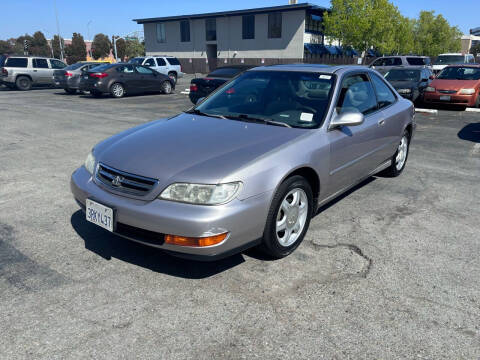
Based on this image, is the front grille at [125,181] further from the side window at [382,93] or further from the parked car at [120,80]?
the parked car at [120,80]

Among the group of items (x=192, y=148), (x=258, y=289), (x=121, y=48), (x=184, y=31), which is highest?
(x=184, y=31)

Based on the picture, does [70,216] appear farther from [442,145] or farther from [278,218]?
[442,145]

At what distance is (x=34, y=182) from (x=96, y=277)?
9.63ft

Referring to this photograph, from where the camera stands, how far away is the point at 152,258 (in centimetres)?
345

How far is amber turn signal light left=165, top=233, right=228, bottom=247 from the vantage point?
9.16ft

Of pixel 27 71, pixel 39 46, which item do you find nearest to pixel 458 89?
pixel 27 71

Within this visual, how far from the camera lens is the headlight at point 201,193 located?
2822 mm

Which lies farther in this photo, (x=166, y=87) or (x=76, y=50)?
(x=76, y=50)

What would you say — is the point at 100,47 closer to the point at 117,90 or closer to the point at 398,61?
the point at 117,90

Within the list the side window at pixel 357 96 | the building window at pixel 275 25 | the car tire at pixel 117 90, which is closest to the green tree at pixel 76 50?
the building window at pixel 275 25

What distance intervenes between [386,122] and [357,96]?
0.68 meters

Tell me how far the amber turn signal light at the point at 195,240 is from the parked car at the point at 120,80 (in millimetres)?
15811

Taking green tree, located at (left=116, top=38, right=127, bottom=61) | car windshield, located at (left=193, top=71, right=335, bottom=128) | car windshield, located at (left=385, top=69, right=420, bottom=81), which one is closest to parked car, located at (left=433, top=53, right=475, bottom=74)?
car windshield, located at (left=385, top=69, right=420, bottom=81)

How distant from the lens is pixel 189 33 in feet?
157
